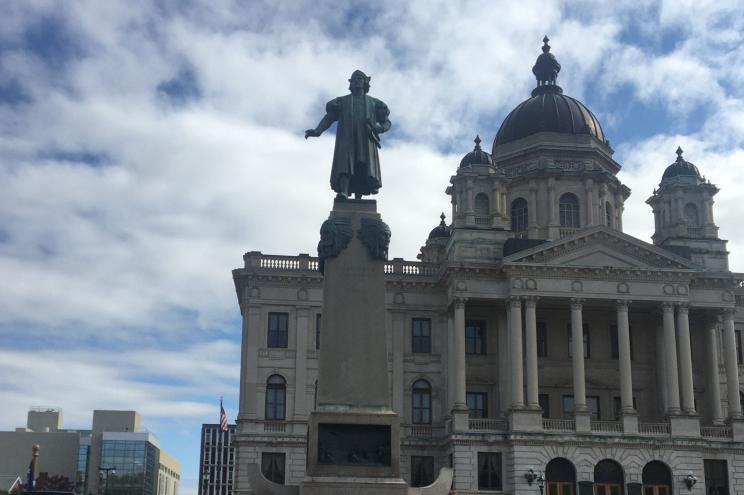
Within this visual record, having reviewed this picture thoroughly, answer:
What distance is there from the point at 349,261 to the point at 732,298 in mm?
44468

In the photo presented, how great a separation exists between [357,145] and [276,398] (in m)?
39.3

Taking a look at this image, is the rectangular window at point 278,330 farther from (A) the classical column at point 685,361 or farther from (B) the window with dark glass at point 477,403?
(A) the classical column at point 685,361

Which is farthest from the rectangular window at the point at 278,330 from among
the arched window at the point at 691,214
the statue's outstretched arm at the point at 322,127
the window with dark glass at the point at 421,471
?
the statue's outstretched arm at the point at 322,127

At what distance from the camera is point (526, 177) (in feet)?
216

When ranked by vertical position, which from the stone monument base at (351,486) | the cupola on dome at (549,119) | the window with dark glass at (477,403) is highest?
the cupola on dome at (549,119)

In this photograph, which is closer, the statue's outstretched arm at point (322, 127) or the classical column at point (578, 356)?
the statue's outstretched arm at point (322, 127)

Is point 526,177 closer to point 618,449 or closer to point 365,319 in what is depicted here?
point 618,449

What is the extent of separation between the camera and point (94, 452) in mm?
132125

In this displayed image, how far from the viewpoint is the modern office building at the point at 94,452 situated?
4616 inches

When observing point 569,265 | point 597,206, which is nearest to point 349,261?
point 569,265

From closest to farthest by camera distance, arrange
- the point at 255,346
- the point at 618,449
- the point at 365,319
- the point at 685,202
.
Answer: the point at 365,319, the point at 618,449, the point at 255,346, the point at 685,202

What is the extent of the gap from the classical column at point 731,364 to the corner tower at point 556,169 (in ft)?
34.7

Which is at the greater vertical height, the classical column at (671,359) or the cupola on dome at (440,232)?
the cupola on dome at (440,232)

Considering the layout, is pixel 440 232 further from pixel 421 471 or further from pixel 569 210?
pixel 421 471
